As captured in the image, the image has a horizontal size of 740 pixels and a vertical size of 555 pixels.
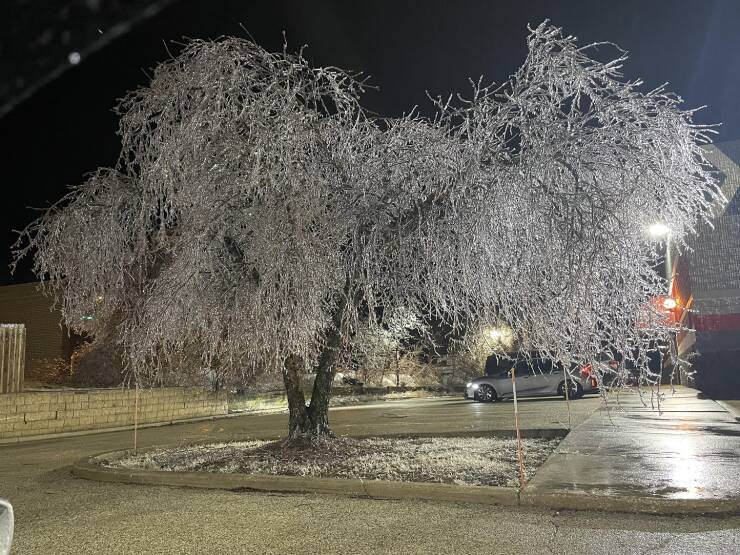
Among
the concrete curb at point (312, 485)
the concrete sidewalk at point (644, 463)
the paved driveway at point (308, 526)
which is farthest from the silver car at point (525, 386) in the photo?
the paved driveway at point (308, 526)

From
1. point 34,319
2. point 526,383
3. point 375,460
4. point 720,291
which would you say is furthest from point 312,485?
point 34,319

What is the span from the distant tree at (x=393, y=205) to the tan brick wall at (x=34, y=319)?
85.2ft

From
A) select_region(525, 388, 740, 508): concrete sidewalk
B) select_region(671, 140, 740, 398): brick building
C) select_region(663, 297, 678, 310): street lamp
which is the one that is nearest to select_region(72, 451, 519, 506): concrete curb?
select_region(525, 388, 740, 508): concrete sidewalk

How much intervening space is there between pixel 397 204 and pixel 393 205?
0.24ft

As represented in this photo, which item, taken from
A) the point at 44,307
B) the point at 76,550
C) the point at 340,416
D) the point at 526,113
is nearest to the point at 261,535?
the point at 76,550

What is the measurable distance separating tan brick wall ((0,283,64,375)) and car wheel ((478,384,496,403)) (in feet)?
66.3

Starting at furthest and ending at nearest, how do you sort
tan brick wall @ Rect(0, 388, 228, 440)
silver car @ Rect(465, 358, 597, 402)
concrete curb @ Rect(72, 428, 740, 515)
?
1. silver car @ Rect(465, 358, 597, 402)
2. tan brick wall @ Rect(0, 388, 228, 440)
3. concrete curb @ Rect(72, 428, 740, 515)

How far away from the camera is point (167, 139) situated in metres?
10.1

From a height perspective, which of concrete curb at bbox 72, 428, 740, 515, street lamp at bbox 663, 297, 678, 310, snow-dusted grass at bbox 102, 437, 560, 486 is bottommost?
concrete curb at bbox 72, 428, 740, 515

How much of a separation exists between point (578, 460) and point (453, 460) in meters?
1.78

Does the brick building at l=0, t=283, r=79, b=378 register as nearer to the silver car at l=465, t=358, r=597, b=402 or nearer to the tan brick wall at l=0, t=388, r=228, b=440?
the tan brick wall at l=0, t=388, r=228, b=440

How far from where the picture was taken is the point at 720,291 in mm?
26375

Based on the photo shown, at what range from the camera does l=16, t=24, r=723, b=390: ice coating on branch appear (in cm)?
917

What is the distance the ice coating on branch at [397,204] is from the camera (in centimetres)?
917
